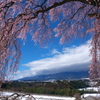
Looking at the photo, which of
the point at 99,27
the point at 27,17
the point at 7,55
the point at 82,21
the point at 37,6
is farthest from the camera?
the point at 82,21

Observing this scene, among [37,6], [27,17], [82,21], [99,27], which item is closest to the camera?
[99,27]

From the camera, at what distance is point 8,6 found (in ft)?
13.1

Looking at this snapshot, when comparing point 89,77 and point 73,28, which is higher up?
point 73,28

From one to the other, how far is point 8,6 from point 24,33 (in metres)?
1.36

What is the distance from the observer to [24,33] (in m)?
5.18

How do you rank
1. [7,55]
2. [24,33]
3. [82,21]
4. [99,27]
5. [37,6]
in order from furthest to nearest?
[82,21], [24,33], [37,6], [7,55], [99,27]

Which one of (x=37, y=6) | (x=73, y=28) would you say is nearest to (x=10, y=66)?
(x=37, y=6)

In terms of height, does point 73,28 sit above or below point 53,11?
below

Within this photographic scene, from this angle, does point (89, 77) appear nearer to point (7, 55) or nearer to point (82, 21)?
point (7, 55)

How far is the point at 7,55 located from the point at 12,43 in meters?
0.37

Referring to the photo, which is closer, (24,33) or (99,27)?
(99,27)

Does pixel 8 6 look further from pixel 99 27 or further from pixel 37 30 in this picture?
pixel 99 27

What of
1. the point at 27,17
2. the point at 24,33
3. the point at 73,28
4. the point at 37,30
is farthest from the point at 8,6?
the point at 73,28

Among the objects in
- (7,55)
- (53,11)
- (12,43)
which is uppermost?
(53,11)
